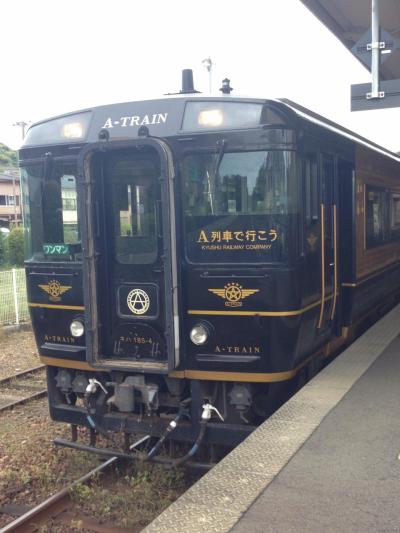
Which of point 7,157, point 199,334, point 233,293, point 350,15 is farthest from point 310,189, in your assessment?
point 7,157

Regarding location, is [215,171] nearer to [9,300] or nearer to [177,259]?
[177,259]

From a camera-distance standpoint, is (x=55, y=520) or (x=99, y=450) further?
(x=99, y=450)

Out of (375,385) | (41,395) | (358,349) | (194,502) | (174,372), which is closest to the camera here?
(194,502)

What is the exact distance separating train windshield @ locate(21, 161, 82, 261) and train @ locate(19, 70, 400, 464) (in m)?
0.01

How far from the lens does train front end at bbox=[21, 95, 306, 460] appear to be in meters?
4.89

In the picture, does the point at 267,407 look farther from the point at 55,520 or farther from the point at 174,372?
the point at 55,520

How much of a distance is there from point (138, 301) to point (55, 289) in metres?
0.82

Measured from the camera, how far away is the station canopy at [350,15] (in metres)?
9.30

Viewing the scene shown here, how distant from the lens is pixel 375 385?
19.0 ft

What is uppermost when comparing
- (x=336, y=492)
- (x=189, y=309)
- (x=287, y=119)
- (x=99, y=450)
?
(x=287, y=119)

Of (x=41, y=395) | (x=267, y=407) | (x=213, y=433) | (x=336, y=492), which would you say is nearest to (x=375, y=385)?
(x=267, y=407)

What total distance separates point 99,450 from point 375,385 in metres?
2.60

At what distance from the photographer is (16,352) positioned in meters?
11.2

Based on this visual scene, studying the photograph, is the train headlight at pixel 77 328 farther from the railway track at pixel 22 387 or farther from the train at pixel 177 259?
the railway track at pixel 22 387
